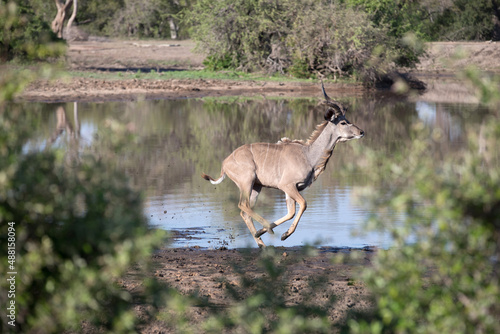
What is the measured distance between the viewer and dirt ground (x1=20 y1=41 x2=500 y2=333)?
6113 mm

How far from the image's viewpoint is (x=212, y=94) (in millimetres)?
28094

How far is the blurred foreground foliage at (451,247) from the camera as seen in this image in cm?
321

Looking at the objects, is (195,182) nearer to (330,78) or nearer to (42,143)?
(42,143)

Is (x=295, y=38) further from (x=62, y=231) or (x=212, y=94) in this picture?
(x=62, y=231)

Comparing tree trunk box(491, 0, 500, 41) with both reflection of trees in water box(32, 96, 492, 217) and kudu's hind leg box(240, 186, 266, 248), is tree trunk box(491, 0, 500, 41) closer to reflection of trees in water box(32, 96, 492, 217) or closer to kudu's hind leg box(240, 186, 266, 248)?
reflection of trees in water box(32, 96, 492, 217)

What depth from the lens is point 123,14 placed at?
52.9 meters

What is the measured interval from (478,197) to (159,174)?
10.5m

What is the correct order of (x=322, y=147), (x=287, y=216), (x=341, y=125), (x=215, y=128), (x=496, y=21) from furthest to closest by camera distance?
(x=496, y=21) < (x=215, y=128) < (x=341, y=125) < (x=322, y=147) < (x=287, y=216)

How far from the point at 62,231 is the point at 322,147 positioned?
6.14 metres

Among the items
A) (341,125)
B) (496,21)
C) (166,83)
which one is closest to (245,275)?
(341,125)

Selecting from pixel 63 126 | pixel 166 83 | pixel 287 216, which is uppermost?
pixel 287 216

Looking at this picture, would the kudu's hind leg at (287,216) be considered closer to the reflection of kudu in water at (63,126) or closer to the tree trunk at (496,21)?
the reflection of kudu in water at (63,126)

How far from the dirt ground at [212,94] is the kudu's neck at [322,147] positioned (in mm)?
1395

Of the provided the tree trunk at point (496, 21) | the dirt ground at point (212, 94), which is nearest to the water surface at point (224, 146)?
the dirt ground at point (212, 94)
